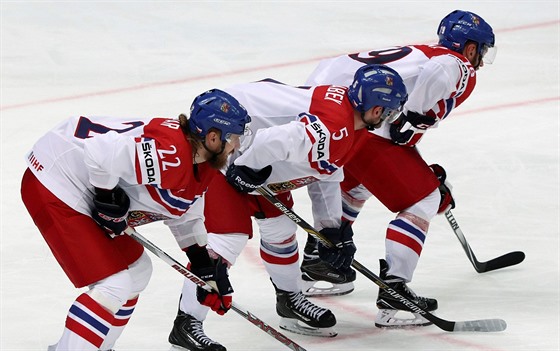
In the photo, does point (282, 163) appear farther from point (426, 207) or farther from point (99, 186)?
point (99, 186)

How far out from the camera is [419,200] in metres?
4.86

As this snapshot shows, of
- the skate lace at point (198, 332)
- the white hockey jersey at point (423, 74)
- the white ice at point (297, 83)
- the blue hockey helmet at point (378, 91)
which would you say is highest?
Answer: the blue hockey helmet at point (378, 91)

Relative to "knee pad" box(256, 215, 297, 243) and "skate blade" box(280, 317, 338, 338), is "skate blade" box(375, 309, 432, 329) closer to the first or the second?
"skate blade" box(280, 317, 338, 338)

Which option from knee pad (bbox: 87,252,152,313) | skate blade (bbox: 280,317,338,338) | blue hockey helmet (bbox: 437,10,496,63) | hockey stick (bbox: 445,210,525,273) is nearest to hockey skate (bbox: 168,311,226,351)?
skate blade (bbox: 280,317,338,338)

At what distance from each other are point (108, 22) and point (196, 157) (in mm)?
5165

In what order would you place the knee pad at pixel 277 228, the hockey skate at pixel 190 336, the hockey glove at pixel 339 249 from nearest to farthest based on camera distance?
1. the hockey skate at pixel 190 336
2. the hockey glove at pixel 339 249
3. the knee pad at pixel 277 228

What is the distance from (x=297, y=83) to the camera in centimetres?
768

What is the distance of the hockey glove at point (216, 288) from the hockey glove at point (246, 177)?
0.29 meters

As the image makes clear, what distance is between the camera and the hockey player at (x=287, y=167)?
4219 millimetres

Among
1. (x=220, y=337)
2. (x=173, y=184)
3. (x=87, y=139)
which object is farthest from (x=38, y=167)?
(x=220, y=337)

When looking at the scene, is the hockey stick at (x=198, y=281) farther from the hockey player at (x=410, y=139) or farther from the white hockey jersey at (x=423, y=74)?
the white hockey jersey at (x=423, y=74)

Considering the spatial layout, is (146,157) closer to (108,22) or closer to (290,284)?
(290,284)

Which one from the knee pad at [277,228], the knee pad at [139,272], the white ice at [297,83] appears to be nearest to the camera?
the knee pad at [139,272]

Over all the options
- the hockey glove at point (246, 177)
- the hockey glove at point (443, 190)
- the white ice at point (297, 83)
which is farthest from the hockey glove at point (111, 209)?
the hockey glove at point (443, 190)
